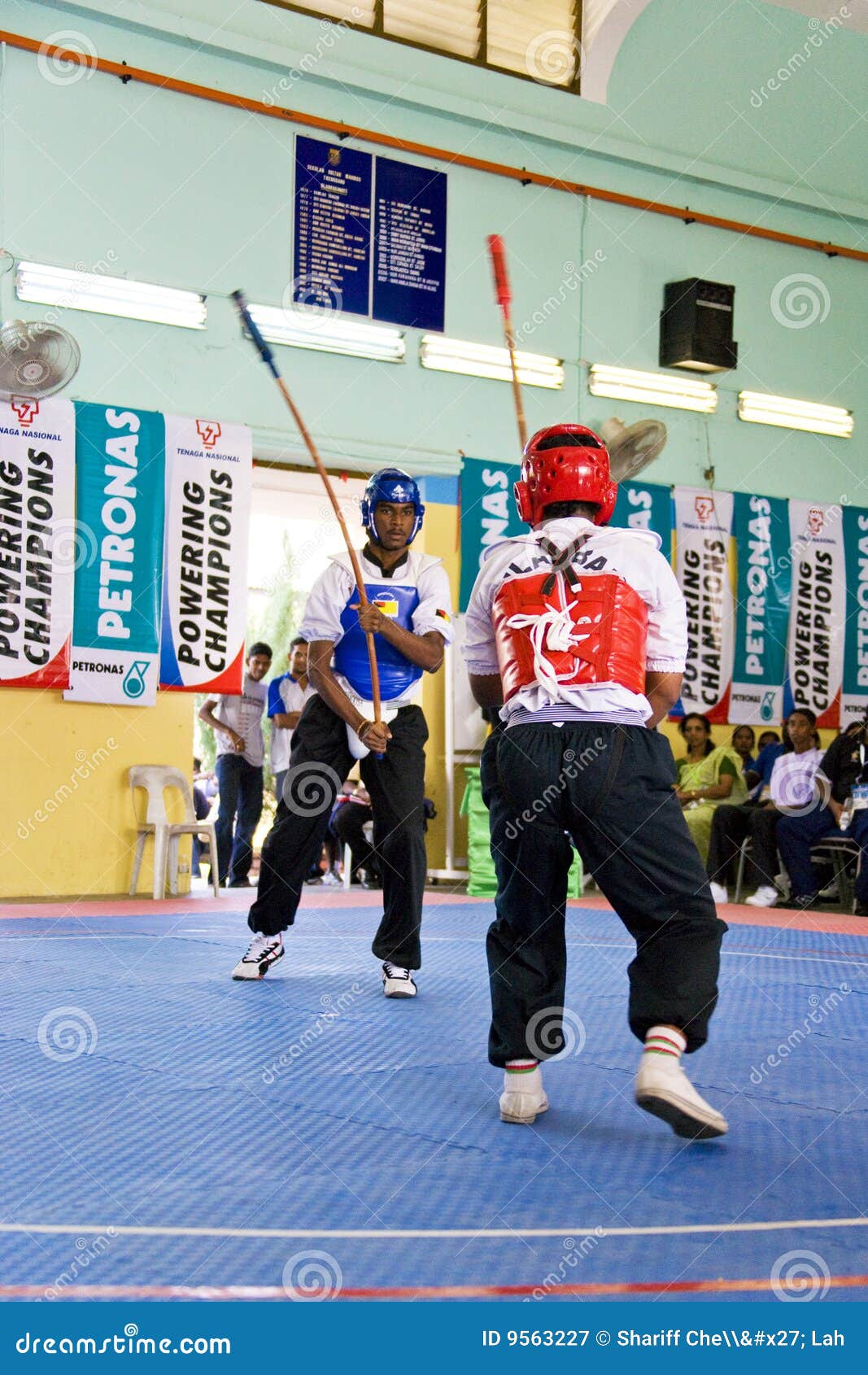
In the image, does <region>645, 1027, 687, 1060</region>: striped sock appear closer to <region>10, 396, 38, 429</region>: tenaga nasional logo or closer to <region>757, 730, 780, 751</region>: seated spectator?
<region>10, 396, 38, 429</region>: tenaga nasional logo

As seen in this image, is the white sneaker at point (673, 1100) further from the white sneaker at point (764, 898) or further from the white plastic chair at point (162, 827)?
the white sneaker at point (764, 898)

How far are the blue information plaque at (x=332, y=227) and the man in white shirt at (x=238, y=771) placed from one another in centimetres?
297

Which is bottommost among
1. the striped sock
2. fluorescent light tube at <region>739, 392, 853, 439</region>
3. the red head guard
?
the striped sock

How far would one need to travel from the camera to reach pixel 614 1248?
2418 millimetres

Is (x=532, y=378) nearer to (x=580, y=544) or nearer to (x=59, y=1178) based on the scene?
(x=580, y=544)

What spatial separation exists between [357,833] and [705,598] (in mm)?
3618

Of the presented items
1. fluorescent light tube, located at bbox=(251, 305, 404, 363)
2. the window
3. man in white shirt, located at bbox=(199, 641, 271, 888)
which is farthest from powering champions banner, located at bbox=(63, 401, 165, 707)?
the window

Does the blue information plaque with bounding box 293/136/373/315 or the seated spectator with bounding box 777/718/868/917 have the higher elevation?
the blue information plaque with bounding box 293/136/373/315

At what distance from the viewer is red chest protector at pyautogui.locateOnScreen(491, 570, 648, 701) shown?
11.0 ft

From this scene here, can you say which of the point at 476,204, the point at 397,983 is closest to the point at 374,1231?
the point at 397,983

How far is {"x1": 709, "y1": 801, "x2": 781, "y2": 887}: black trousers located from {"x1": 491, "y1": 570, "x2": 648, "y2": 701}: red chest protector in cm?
744

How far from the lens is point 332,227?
10578 mm

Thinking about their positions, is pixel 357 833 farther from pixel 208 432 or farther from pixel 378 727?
pixel 378 727

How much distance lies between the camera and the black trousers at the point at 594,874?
3.20 m
